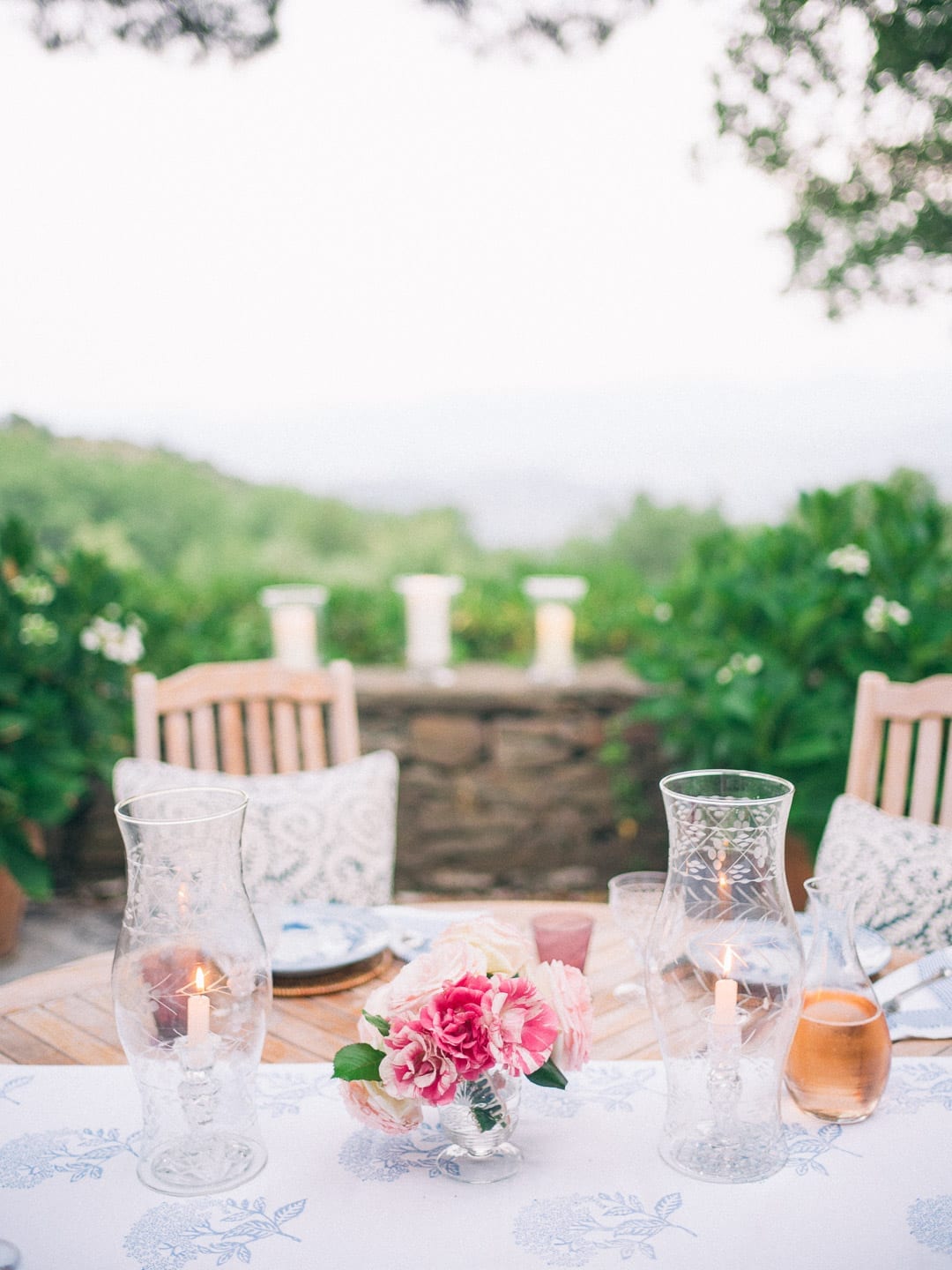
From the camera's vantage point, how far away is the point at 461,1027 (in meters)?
0.84

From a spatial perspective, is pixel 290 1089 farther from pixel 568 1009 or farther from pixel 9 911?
pixel 9 911

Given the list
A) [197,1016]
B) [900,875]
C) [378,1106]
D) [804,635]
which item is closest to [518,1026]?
[378,1106]

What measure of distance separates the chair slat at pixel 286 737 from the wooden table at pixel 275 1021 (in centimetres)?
67

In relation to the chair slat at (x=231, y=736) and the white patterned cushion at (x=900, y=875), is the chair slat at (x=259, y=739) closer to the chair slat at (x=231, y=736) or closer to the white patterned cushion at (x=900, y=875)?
the chair slat at (x=231, y=736)

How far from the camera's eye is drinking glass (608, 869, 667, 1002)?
1.29m

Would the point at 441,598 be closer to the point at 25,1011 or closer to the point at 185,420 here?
the point at 185,420

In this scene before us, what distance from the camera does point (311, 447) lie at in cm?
374

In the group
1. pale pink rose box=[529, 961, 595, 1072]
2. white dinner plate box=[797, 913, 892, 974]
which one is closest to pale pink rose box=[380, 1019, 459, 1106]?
pale pink rose box=[529, 961, 595, 1072]

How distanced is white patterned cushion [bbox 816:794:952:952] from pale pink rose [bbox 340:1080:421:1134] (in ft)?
2.59

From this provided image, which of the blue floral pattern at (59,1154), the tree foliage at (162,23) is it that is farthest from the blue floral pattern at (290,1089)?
the tree foliage at (162,23)

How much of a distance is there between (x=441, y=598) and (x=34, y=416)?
151 cm

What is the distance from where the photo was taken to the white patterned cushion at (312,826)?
5.54 ft

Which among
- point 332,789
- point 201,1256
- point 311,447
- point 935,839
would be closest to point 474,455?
point 311,447

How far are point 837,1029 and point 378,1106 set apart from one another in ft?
1.38
